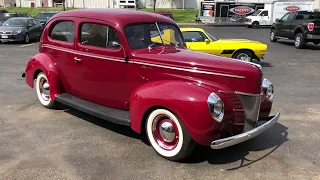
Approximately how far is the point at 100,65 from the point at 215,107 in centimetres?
210

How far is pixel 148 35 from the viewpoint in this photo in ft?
16.5

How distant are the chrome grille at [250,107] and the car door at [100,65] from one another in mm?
1720

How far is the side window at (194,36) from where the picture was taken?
10.6 metres

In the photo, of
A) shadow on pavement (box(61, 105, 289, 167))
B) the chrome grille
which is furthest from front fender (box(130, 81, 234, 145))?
shadow on pavement (box(61, 105, 289, 167))

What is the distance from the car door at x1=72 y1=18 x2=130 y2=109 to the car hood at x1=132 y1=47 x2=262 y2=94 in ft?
1.78

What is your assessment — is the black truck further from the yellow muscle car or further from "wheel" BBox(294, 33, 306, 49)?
the yellow muscle car

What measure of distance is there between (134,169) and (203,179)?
844 mm

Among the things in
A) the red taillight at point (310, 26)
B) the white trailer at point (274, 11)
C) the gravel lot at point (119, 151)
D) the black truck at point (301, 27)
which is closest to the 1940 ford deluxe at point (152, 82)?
the gravel lot at point (119, 151)

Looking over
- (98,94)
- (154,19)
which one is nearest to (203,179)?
(98,94)

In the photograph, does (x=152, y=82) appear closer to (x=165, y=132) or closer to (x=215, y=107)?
(x=165, y=132)

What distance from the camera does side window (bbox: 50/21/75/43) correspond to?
565 cm

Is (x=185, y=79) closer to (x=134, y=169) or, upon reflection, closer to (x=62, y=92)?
(x=134, y=169)

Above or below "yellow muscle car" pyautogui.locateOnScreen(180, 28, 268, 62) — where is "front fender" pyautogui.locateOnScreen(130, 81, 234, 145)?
below

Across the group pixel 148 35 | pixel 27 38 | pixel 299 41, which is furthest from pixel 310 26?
pixel 27 38
